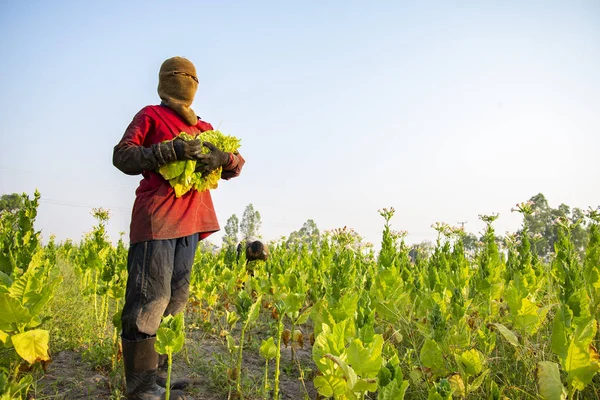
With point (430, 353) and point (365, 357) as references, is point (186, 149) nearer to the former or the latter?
point (365, 357)

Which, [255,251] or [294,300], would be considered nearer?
[294,300]

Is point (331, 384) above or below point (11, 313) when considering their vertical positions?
below

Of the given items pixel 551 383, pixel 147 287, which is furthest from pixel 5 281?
pixel 551 383

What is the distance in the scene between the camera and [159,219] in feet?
7.95

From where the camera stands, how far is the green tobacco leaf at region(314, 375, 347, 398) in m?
1.57

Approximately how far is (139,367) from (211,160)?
4.27ft

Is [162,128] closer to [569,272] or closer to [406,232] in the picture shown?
[569,272]

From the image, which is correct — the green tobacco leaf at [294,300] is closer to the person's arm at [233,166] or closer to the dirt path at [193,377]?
the dirt path at [193,377]

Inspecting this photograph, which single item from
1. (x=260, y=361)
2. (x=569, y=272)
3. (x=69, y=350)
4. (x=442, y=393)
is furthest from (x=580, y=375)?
(x=69, y=350)

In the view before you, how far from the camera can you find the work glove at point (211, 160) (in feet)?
8.12

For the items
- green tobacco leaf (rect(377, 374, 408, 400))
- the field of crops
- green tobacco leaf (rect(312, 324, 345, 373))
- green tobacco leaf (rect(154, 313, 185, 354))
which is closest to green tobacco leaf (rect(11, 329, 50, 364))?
the field of crops

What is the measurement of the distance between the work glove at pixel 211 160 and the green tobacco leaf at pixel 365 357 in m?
1.47

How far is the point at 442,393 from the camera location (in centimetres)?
140


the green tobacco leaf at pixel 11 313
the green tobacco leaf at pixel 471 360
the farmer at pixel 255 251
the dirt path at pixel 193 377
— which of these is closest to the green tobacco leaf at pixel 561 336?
the green tobacco leaf at pixel 471 360
